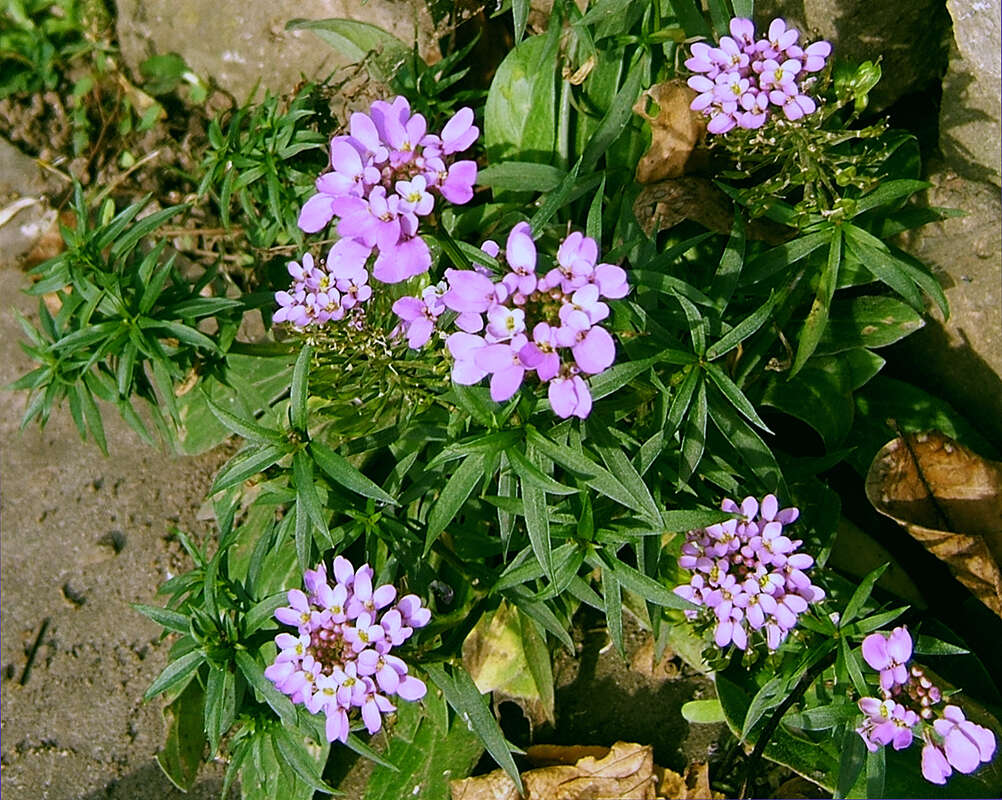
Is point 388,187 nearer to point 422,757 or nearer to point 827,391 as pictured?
point 827,391

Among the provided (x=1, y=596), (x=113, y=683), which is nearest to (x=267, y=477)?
(x=113, y=683)

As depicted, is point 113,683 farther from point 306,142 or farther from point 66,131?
point 66,131

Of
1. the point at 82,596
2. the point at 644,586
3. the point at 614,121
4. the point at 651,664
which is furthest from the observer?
the point at 82,596

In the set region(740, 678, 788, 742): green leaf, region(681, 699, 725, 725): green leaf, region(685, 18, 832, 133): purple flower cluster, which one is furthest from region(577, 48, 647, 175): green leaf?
region(681, 699, 725, 725): green leaf

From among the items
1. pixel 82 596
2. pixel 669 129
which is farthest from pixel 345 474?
pixel 82 596

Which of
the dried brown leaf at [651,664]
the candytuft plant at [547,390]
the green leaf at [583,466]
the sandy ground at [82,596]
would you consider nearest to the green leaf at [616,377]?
the candytuft plant at [547,390]

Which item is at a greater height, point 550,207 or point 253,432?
point 550,207

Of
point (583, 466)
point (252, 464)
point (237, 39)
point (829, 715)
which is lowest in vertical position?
point (829, 715)
